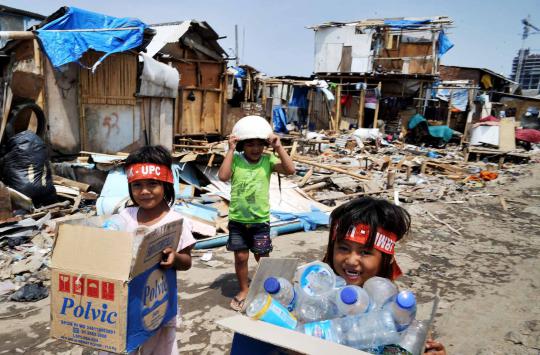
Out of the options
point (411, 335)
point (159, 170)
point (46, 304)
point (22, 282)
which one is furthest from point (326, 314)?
point (22, 282)

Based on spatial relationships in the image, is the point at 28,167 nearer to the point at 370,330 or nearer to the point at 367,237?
the point at 367,237

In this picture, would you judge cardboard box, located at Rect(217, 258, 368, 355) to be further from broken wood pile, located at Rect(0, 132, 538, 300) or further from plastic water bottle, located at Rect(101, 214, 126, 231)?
broken wood pile, located at Rect(0, 132, 538, 300)

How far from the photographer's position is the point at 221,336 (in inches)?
127

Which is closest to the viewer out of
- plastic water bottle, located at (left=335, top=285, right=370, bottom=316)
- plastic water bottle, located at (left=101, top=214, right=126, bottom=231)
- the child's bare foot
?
plastic water bottle, located at (left=335, top=285, right=370, bottom=316)

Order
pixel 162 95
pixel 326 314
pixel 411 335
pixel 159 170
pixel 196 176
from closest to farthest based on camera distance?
1. pixel 411 335
2. pixel 326 314
3. pixel 159 170
4. pixel 196 176
5. pixel 162 95

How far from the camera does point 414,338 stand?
3.92 feet

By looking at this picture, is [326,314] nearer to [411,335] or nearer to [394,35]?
[411,335]

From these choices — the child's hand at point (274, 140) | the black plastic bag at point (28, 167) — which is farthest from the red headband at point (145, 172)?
the black plastic bag at point (28, 167)

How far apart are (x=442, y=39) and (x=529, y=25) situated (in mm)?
26588

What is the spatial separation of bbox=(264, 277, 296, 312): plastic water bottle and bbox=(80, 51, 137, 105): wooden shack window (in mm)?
7990

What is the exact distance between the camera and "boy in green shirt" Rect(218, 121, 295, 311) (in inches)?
132

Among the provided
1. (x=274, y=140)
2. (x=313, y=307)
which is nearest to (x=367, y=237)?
(x=313, y=307)

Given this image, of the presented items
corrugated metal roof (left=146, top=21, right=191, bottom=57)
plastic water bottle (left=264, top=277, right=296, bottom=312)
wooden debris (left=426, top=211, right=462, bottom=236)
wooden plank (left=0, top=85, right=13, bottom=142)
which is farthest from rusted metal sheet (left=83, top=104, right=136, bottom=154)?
plastic water bottle (left=264, top=277, right=296, bottom=312)

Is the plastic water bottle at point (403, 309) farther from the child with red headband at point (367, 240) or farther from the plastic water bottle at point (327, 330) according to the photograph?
the child with red headband at point (367, 240)
